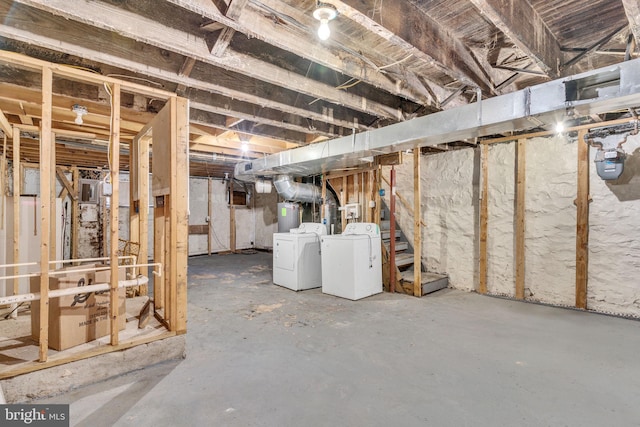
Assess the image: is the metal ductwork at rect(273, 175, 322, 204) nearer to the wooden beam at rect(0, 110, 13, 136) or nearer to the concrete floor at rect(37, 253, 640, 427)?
the concrete floor at rect(37, 253, 640, 427)

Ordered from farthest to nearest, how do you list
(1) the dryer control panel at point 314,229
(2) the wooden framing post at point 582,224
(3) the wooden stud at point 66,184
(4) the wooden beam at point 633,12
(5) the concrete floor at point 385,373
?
1. (3) the wooden stud at point 66,184
2. (1) the dryer control panel at point 314,229
3. (2) the wooden framing post at point 582,224
4. (5) the concrete floor at point 385,373
5. (4) the wooden beam at point 633,12

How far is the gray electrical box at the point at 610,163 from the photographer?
3.10 metres

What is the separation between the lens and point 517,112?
7.55 ft

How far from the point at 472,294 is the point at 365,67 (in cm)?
338

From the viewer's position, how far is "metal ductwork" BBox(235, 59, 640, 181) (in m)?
1.92

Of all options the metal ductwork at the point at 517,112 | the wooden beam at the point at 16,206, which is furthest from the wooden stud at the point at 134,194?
the metal ductwork at the point at 517,112

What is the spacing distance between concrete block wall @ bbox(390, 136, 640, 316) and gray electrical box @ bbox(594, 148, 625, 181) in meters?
0.17

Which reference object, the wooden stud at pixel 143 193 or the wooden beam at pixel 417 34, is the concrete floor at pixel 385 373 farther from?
the wooden beam at pixel 417 34

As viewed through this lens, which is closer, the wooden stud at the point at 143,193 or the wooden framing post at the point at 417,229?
the wooden stud at the point at 143,193

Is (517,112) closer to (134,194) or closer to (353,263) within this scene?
(353,263)

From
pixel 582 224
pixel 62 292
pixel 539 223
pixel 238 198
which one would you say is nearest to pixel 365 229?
pixel 539 223

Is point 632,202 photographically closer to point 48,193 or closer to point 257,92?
point 257,92

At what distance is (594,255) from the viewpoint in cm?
339

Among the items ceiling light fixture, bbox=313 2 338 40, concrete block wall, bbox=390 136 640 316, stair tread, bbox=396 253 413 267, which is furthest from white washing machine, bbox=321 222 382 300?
ceiling light fixture, bbox=313 2 338 40
